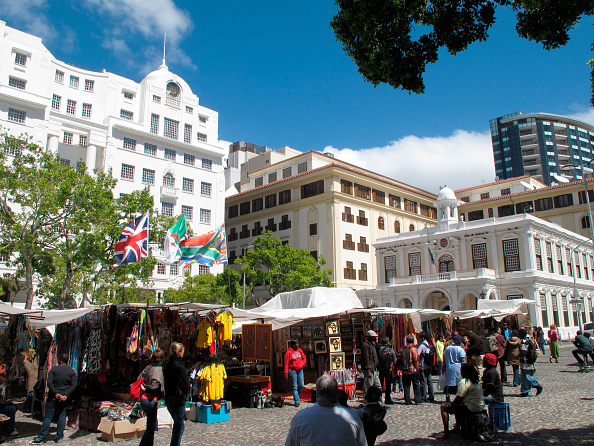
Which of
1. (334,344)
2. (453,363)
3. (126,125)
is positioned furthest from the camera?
(126,125)

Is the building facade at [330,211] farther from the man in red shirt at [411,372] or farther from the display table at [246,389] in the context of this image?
the man in red shirt at [411,372]

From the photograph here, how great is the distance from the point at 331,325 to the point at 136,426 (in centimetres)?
714

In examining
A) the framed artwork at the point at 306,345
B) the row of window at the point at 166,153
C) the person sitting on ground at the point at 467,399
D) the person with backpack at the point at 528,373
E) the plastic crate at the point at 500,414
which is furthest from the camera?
the row of window at the point at 166,153

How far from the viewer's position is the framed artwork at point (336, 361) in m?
14.6

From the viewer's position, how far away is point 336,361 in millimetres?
14742

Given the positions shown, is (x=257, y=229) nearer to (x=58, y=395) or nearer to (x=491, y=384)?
(x=58, y=395)

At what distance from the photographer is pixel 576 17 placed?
333 inches

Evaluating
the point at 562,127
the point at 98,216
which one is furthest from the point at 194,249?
the point at 562,127

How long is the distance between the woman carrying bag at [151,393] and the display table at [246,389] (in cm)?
512

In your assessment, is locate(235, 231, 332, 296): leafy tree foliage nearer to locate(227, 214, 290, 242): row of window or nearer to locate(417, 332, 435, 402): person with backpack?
locate(227, 214, 290, 242): row of window

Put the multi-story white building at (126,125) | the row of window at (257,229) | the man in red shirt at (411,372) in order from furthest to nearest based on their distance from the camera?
the row of window at (257,229) < the multi-story white building at (126,125) < the man in red shirt at (411,372)

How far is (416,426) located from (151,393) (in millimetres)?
5391

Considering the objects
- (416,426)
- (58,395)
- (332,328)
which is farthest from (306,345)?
(58,395)

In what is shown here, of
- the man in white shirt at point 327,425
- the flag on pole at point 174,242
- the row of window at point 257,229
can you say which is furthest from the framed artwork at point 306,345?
the row of window at point 257,229
